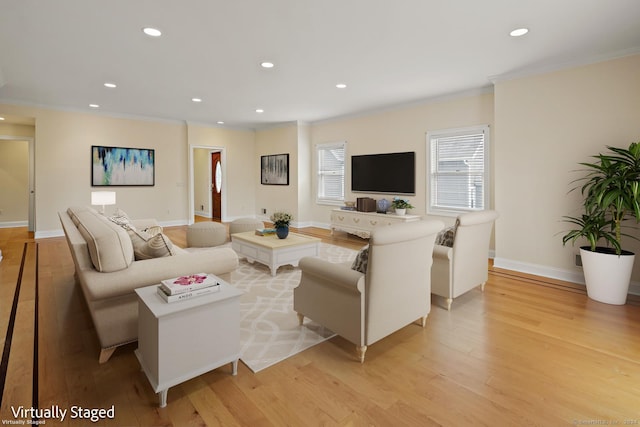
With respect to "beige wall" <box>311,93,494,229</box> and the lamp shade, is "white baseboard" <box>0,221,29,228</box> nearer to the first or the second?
the lamp shade

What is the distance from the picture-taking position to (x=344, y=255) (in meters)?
5.29

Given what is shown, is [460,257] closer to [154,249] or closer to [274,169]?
[154,249]

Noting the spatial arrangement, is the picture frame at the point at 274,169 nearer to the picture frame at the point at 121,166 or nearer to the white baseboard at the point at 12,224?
the picture frame at the point at 121,166

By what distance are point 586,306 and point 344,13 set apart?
3.59 metres

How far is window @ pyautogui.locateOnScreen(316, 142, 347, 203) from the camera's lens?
765cm

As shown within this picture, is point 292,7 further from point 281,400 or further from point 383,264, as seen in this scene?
point 281,400

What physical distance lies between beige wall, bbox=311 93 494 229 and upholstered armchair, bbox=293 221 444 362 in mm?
3496

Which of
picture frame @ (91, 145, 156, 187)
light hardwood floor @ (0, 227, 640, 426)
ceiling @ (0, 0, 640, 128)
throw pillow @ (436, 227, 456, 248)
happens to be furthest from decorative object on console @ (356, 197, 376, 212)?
Answer: picture frame @ (91, 145, 156, 187)

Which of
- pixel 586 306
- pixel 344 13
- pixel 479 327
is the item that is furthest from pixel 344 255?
pixel 344 13

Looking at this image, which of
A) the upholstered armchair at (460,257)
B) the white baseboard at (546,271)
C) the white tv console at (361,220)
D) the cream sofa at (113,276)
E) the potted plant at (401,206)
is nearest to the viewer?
the cream sofa at (113,276)

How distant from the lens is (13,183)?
7.98m

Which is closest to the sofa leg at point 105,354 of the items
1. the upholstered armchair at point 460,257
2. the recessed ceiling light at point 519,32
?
the upholstered armchair at point 460,257

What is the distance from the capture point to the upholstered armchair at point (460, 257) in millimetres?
3092

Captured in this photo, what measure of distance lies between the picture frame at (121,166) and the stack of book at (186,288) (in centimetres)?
648
